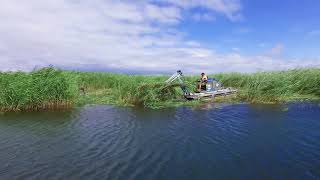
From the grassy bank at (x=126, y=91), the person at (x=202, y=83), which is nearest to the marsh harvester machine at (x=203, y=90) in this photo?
the person at (x=202, y=83)

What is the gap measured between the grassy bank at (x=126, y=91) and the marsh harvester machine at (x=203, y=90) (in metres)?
0.52

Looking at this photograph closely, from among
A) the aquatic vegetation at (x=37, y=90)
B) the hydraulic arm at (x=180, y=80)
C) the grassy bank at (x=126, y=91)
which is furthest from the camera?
the hydraulic arm at (x=180, y=80)

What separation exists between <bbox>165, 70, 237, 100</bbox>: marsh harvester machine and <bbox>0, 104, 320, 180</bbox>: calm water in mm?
4519

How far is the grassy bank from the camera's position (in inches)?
910

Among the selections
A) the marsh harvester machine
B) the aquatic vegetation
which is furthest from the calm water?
the marsh harvester machine

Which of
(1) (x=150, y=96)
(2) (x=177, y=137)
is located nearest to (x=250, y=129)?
(2) (x=177, y=137)

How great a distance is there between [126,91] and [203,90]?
20.9 ft

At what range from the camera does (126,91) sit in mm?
25766

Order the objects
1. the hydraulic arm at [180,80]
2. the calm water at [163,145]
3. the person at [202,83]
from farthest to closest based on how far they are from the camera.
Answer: the person at [202,83], the hydraulic arm at [180,80], the calm water at [163,145]

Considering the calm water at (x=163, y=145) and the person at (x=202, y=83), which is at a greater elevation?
the person at (x=202, y=83)

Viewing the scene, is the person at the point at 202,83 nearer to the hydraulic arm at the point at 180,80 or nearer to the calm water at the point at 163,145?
the hydraulic arm at the point at 180,80

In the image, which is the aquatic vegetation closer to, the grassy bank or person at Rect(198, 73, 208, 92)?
the grassy bank

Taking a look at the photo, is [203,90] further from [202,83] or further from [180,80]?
[180,80]

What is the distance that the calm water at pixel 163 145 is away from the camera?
10.7 meters
